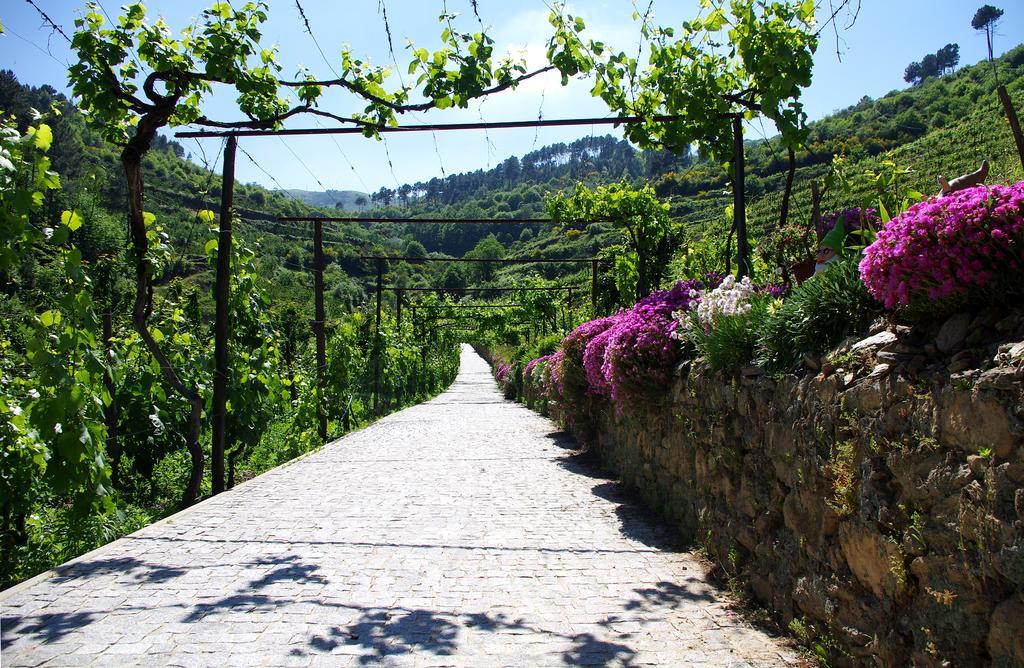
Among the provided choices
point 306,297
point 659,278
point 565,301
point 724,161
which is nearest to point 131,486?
point 724,161

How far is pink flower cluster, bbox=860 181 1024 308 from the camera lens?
7.75 ft

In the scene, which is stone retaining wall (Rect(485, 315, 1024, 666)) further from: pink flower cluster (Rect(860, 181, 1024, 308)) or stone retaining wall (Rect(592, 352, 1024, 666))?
pink flower cluster (Rect(860, 181, 1024, 308))

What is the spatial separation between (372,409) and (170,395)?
388 inches

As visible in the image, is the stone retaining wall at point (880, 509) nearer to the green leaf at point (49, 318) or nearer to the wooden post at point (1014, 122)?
the wooden post at point (1014, 122)

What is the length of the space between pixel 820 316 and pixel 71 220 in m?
→ 4.91

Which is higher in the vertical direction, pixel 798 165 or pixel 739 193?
pixel 798 165

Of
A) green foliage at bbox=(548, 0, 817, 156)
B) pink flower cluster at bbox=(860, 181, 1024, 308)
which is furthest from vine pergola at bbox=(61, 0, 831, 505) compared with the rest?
pink flower cluster at bbox=(860, 181, 1024, 308)

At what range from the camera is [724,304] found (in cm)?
484

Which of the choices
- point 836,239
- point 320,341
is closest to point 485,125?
point 836,239

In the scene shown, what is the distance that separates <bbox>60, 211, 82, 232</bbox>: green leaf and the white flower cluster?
4561mm

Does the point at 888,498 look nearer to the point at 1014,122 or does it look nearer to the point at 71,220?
the point at 1014,122

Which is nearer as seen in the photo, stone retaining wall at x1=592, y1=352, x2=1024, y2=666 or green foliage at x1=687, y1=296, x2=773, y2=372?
stone retaining wall at x1=592, y1=352, x2=1024, y2=666

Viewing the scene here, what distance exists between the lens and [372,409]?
1792cm

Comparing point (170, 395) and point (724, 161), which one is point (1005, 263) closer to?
point (724, 161)
